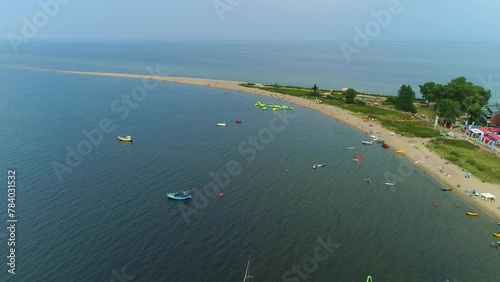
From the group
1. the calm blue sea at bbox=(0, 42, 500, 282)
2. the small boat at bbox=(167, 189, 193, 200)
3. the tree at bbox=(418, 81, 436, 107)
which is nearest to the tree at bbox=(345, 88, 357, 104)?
the tree at bbox=(418, 81, 436, 107)

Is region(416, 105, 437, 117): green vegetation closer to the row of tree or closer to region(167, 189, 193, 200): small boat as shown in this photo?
the row of tree

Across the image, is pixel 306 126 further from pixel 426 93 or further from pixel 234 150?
pixel 426 93

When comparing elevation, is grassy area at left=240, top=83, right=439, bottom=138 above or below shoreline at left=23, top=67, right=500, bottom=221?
above

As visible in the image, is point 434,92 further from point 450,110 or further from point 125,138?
point 125,138

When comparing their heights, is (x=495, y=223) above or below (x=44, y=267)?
above

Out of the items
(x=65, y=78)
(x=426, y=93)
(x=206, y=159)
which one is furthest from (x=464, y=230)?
(x=65, y=78)
